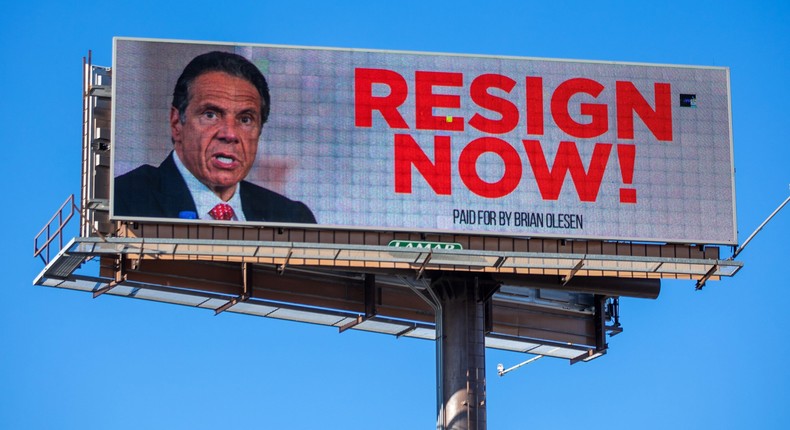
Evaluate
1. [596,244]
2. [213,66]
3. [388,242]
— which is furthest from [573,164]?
[213,66]

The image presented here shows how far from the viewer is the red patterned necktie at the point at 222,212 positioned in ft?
238

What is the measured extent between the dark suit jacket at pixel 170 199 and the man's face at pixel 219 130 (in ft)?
2.19

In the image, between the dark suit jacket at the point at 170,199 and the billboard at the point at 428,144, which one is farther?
the billboard at the point at 428,144

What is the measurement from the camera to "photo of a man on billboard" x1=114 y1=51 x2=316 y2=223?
72188mm

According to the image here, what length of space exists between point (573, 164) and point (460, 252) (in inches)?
257

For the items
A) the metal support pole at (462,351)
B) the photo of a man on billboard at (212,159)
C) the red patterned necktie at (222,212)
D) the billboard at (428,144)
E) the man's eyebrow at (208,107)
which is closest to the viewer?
the photo of a man on billboard at (212,159)

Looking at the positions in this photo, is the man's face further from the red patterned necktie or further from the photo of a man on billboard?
the red patterned necktie

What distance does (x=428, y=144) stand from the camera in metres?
75.1

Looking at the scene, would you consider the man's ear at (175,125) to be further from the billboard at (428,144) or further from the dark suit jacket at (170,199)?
the dark suit jacket at (170,199)

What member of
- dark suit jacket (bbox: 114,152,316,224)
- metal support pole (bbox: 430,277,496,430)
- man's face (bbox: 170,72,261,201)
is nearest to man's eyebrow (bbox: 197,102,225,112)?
man's face (bbox: 170,72,261,201)

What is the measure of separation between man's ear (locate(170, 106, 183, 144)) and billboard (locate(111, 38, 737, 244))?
8cm

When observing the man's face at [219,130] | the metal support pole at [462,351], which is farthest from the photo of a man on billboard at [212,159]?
the metal support pole at [462,351]

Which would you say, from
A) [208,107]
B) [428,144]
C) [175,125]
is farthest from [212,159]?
[428,144]

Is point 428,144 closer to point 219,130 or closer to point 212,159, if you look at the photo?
point 219,130
